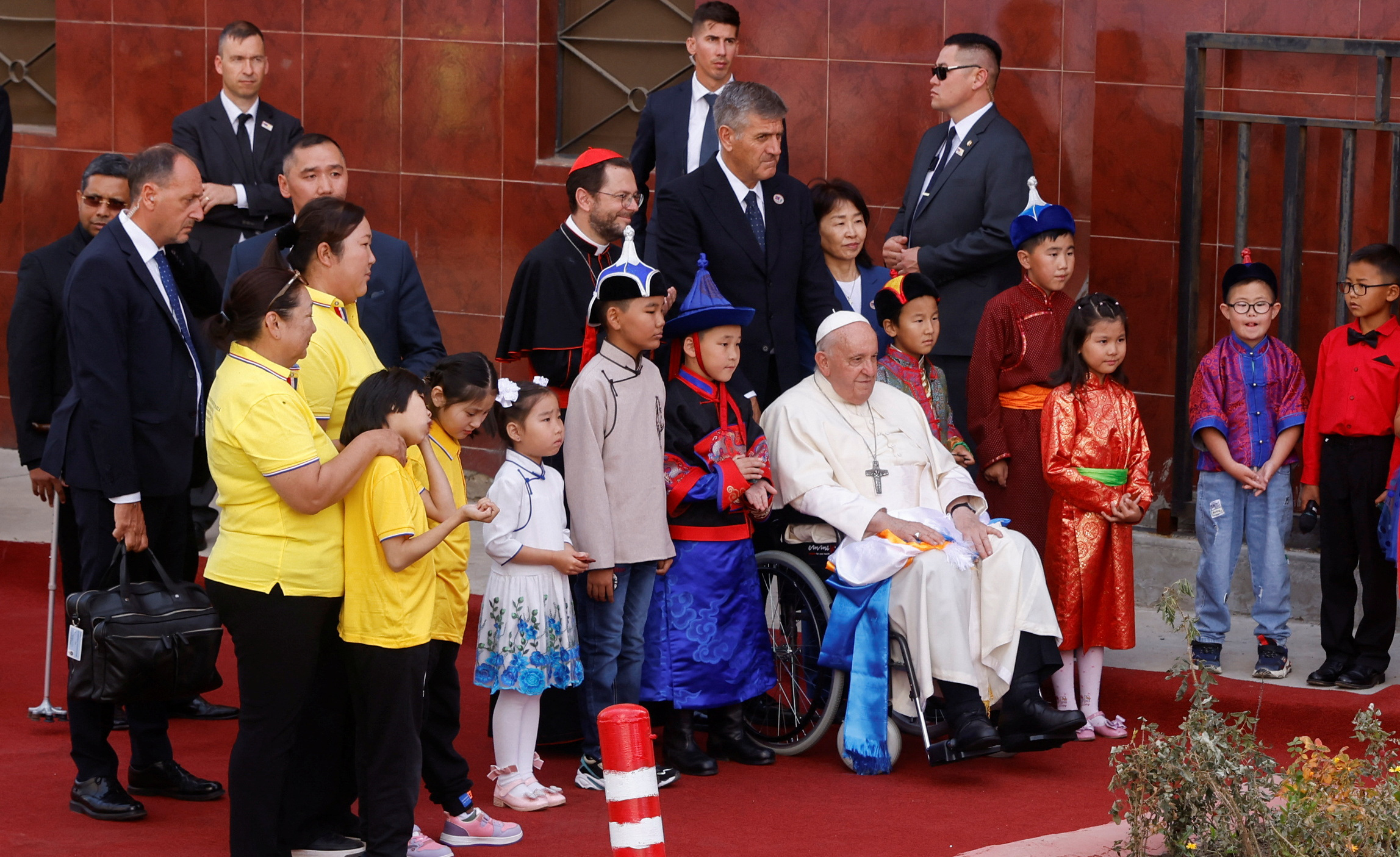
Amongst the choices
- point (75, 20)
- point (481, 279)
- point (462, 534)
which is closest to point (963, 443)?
point (462, 534)

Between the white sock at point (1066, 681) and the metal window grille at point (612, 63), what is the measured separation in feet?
13.5

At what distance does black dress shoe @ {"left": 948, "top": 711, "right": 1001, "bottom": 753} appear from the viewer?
18.5ft

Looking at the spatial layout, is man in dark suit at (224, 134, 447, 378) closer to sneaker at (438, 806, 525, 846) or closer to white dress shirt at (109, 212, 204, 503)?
white dress shirt at (109, 212, 204, 503)

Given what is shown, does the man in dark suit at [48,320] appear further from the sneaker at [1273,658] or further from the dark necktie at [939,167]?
the sneaker at [1273,658]

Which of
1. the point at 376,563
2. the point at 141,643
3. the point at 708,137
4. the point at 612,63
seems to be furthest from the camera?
the point at 612,63

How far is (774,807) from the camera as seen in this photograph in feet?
17.9

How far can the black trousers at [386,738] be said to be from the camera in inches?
178

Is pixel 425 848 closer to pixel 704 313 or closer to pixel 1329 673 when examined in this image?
pixel 704 313

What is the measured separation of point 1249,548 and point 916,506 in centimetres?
138

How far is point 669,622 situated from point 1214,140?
3504 millimetres

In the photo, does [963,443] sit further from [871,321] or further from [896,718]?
[896,718]

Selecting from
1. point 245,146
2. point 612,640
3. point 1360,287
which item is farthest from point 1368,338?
point 245,146

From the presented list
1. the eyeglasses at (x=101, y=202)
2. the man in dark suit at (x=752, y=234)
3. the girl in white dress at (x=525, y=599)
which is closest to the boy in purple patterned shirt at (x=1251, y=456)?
the man in dark suit at (x=752, y=234)

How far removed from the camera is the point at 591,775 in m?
5.61
